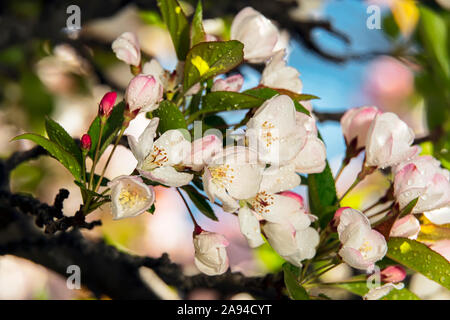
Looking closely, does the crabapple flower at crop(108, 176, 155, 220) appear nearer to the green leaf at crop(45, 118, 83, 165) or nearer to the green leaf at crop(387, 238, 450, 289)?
the green leaf at crop(45, 118, 83, 165)

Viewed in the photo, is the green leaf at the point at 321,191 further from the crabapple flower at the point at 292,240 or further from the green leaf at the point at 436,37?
the green leaf at the point at 436,37

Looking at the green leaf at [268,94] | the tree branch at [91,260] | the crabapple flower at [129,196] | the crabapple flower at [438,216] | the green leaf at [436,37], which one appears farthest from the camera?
the green leaf at [436,37]

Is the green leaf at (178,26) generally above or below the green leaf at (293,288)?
above

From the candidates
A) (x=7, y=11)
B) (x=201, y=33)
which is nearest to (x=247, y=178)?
(x=201, y=33)

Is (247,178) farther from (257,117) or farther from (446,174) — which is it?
(446,174)

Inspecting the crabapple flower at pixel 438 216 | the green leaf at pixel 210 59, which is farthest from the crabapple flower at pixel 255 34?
the crabapple flower at pixel 438 216

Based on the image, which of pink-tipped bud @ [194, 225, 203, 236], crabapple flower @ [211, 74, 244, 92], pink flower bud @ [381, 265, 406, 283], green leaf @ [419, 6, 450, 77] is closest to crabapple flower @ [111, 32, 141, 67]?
crabapple flower @ [211, 74, 244, 92]
